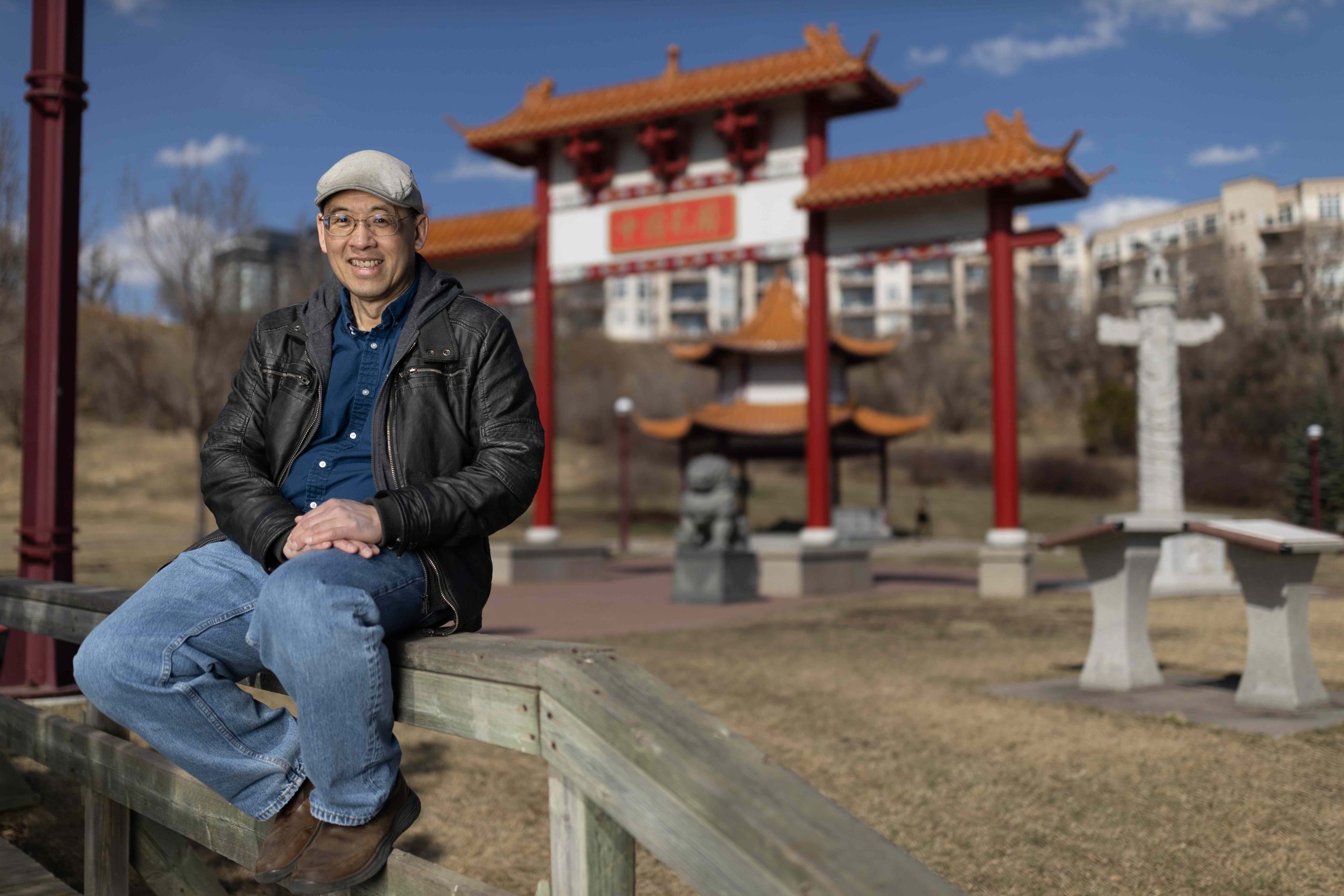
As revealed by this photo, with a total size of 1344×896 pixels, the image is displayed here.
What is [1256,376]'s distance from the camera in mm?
43500

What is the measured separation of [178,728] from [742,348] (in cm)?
2238

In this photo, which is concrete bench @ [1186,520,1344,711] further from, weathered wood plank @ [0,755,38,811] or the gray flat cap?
weathered wood plank @ [0,755,38,811]

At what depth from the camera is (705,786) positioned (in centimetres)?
128

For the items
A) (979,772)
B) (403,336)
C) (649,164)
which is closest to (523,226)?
(649,164)

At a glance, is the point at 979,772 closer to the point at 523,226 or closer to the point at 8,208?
the point at 8,208

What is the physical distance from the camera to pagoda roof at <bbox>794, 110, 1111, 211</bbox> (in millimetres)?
12141

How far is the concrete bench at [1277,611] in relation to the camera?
5602 millimetres

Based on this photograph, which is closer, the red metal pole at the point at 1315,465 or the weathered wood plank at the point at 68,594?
the weathered wood plank at the point at 68,594

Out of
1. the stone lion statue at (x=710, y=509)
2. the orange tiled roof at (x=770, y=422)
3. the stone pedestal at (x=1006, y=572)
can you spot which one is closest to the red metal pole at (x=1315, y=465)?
the orange tiled roof at (x=770, y=422)

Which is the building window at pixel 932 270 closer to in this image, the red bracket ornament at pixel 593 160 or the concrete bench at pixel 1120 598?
the red bracket ornament at pixel 593 160

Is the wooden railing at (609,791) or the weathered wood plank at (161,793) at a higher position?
the wooden railing at (609,791)

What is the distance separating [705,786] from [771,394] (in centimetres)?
2356

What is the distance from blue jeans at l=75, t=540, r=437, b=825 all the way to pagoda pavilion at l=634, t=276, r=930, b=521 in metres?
21.4

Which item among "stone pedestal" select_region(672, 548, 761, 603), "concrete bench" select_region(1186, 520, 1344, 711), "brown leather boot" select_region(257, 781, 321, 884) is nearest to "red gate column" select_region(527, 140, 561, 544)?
"stone pedestal" select_region(672, 548, 761, 603)
